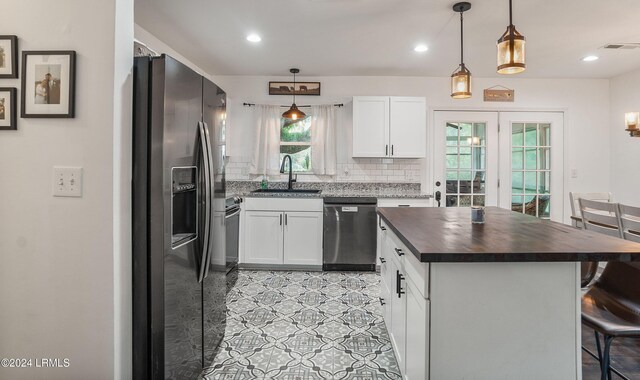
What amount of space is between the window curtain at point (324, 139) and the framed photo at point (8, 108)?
3.47m

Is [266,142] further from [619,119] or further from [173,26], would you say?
[619,119]

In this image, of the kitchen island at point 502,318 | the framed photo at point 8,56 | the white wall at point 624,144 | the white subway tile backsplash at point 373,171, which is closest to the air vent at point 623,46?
the white wall at point 624,144

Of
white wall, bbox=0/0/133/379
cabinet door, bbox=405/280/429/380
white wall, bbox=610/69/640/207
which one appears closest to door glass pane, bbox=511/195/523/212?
A: white wall, bbox=610/69/640/207

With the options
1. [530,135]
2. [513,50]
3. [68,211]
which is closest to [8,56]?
[68,211]

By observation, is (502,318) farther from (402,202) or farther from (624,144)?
(624,144)

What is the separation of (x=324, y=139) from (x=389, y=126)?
0.91m

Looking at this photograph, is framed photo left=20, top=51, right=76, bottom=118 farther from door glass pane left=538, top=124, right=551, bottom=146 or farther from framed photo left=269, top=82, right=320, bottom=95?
door glass pane left=538, top=124, right=551, bottom=146

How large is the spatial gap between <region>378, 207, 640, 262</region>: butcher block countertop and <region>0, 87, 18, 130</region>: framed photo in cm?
178

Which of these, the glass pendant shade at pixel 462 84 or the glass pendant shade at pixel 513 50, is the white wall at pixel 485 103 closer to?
the glass pendant shade at pixel 462 84

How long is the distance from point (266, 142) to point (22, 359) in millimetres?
3545

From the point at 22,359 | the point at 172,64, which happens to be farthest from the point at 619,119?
the point at 22,359

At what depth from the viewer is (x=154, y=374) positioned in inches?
60.6

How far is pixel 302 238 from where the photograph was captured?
4.08 metres

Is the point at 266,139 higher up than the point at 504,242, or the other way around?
the point at 266,139
